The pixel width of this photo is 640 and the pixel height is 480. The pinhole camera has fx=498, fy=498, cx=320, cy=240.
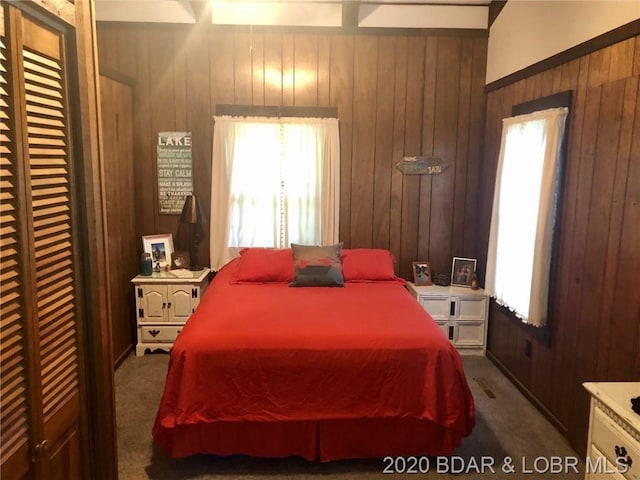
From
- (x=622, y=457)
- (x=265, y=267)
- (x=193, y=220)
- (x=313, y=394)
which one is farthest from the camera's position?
(x=193, y=220)

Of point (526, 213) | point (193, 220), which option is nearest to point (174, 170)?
point (193, 220)

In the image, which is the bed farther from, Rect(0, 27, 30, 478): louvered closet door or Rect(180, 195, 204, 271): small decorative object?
Rect(180, 195, 204, 271): small decorative object

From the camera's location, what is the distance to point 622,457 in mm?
1690

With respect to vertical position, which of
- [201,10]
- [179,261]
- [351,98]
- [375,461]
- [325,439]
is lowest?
[375,461]

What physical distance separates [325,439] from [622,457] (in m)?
1.40

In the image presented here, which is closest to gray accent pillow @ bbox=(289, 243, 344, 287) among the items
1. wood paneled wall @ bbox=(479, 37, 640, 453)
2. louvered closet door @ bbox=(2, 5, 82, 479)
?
wood paneled wall @ bbox=(479, 37, 640, 453)

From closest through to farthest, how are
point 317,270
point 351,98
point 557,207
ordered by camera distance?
point 557,207, point 317,270, point 351,98

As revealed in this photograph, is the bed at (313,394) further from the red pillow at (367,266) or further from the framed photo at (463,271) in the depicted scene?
the framed photo at (463,271)

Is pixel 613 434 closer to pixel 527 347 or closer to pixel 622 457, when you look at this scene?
pixel 622 457

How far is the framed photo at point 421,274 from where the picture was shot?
14.2 ft

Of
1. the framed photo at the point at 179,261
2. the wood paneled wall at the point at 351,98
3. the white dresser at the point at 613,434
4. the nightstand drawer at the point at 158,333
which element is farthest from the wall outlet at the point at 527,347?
the framed photo at the point at 179,261

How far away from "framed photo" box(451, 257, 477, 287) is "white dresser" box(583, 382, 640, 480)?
7.98 ft

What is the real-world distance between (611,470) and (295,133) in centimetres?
324

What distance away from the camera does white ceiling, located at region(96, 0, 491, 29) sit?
4.07m
